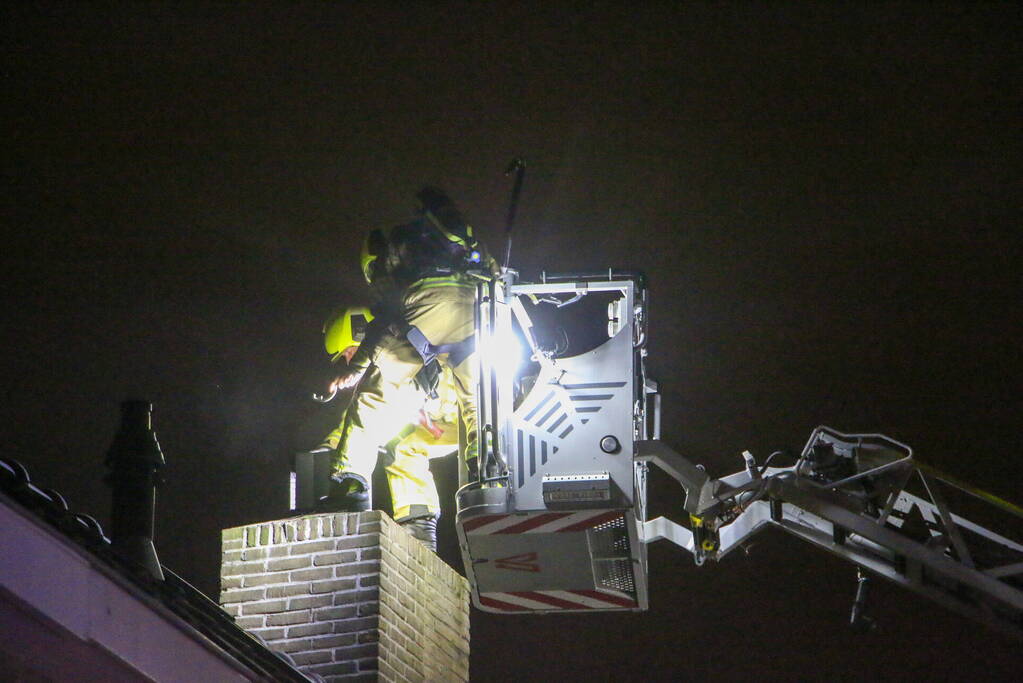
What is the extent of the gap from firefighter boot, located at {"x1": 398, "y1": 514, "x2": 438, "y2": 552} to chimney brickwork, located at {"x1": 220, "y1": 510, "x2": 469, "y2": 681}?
2.90 feet

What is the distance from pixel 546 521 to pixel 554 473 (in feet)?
0.94

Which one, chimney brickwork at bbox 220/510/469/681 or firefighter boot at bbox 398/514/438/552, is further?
firefighter boot at bbox 398/514/438/552

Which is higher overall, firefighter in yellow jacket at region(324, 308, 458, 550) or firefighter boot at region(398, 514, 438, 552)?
firefighter in yellow jacket at region(324, 308, 458, 550)

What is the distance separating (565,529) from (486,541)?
456 millimetres

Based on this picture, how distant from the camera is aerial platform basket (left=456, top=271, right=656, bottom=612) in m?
8.10

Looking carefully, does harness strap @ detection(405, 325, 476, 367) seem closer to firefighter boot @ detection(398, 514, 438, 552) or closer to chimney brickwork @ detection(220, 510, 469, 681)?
firefighter boot @ detection(398, 514, 438, 552)

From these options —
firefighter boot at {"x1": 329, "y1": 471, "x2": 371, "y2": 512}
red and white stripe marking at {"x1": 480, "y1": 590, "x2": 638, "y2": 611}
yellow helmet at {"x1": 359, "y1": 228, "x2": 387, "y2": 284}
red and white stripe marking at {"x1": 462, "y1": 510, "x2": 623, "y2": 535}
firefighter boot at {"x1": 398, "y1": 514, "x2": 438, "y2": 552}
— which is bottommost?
red and white stripe marking at {"x1": 480, "y1": 590, "x2": 638, "y2": 611}

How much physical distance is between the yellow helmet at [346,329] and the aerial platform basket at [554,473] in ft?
5.08

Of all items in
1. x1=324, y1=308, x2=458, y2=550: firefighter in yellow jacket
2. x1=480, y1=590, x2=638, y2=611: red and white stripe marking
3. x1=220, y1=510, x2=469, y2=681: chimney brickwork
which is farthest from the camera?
x1=324, y1=308, x2=458, y2=550: firefighter in yellow jacket

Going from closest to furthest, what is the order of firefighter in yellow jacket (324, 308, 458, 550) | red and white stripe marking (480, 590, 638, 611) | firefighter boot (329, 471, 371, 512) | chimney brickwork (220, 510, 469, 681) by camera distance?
chimney brickwork (220, 510, 469, 681) → red and white stripe marking (480, 590, 638, 611) → firefighter boot (329, 471, 371, 512) → firefighter in yellow jacket (324, 308, 458, 550)

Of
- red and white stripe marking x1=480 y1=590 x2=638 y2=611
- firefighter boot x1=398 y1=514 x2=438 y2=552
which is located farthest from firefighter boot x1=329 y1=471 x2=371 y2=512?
red and white stripe marking x1=480 y1=590 x2=638 y2=611

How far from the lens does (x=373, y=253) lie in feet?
33.0

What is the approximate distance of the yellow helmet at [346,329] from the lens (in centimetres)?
999

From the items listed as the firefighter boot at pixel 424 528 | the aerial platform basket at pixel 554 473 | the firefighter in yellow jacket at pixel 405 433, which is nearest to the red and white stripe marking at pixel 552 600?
the aerial platform basket at pixel 554 473
